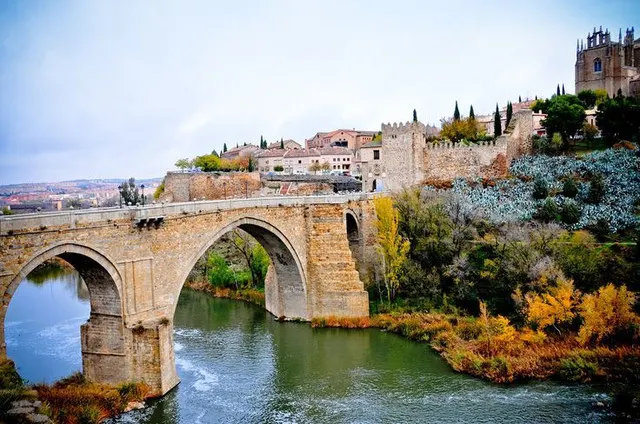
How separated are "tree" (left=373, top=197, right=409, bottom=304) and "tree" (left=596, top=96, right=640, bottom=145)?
14.6 metres

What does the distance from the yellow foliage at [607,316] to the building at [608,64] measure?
30.6 m

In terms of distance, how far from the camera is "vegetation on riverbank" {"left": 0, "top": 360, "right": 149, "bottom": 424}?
39.1 feet

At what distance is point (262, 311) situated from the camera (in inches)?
1014

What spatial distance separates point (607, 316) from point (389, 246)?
8.86m

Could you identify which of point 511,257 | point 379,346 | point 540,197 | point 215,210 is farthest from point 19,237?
point 540,197

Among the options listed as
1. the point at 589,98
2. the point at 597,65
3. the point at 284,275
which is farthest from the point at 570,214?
the point at 597,65

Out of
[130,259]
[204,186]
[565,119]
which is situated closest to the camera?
[130,259]

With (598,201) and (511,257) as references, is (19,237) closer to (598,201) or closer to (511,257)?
(511,257)

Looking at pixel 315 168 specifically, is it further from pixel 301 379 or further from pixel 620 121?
pixel 301 379

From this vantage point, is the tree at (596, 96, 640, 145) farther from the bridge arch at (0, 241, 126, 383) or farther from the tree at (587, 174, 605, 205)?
the bridge arch at (0, 241, 126, 383)

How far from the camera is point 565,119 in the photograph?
A: 3234 centimetres

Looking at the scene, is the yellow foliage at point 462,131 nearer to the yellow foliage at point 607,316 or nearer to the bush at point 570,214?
the bush at point 570,214

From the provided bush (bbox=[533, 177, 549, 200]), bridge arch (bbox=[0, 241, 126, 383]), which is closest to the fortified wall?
bush (bbox=[533, 177, 549, 200])

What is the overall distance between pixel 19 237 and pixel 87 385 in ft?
15.3
